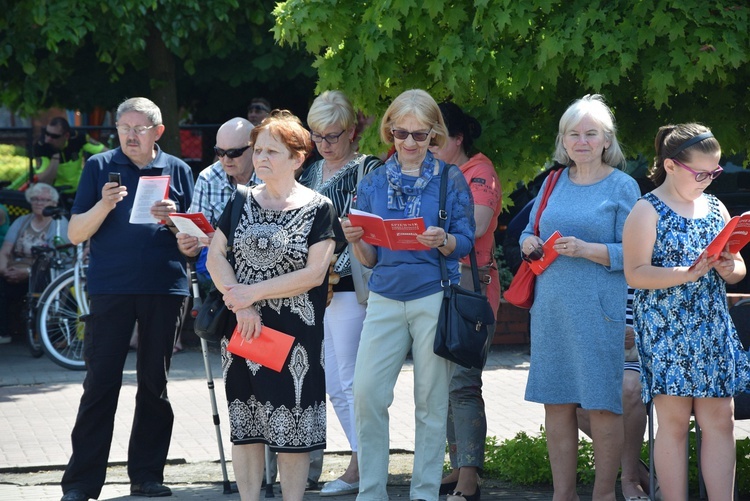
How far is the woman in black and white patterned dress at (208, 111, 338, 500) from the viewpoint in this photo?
5328mm

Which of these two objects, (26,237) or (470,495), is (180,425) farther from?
(26,237)

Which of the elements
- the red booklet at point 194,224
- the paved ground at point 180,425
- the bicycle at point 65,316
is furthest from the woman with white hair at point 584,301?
the bicycle at point 65,316

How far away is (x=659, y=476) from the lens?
201 inches

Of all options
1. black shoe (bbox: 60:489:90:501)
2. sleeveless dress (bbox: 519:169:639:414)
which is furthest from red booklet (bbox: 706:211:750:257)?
black shoe (bbox: 60:489:90:501)

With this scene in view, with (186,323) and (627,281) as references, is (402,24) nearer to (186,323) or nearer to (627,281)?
(627,281)

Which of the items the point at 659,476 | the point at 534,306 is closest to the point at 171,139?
the point at 534,306

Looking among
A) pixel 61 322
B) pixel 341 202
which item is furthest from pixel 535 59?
pixel 61 322

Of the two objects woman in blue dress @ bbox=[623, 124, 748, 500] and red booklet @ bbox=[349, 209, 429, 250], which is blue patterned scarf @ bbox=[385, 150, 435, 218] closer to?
red booklet @ bbox=[349, 209, 429, 250]

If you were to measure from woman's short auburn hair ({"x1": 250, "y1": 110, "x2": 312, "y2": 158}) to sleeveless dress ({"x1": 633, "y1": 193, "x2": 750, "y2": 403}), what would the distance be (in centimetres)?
160

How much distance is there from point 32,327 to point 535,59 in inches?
272

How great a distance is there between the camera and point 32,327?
11.1m

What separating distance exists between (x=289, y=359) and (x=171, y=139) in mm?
7289

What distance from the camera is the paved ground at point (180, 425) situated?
6.61 m

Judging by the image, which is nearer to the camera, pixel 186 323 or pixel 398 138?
pixel 398 138
